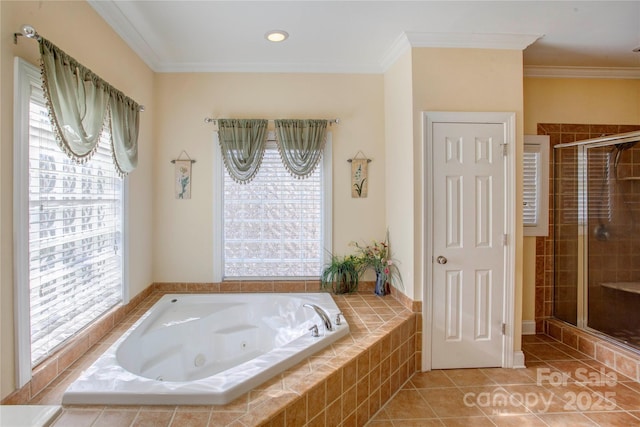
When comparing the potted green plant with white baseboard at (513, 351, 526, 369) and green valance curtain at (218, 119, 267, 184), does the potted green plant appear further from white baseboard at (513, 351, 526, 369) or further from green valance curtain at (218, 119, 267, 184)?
white baseboard at (513, 351, 526, 369)

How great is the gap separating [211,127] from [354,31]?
58.8 inches

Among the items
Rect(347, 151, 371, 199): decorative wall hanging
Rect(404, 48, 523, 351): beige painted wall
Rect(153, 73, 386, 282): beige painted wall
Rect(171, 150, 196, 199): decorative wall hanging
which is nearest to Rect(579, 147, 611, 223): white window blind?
Rect(404, 48, 523, 351): beige painted wall

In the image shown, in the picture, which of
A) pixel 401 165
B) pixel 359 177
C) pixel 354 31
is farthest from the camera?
pixel 359 177

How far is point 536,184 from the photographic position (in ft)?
10.1

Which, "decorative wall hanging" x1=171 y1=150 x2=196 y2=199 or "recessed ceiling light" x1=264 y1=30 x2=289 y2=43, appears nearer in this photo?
"recessed ceiling light" x1=264 y1=30 x2=289 y2=43

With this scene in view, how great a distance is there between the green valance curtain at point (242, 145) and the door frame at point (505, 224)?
1399 mm

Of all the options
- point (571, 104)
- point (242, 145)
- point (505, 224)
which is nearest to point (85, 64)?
point (242, 145)

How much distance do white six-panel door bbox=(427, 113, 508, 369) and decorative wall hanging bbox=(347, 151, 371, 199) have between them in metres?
0.73

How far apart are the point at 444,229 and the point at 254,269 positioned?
1.71 meters

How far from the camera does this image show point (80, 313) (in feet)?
6.31

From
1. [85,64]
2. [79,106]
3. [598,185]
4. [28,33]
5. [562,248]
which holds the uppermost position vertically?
[85,64]

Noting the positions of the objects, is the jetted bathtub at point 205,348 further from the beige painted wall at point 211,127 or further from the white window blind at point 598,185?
the white window blind at point 598,185

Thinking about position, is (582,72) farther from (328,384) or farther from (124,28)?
(124,28)

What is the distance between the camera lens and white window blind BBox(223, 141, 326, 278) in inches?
121
